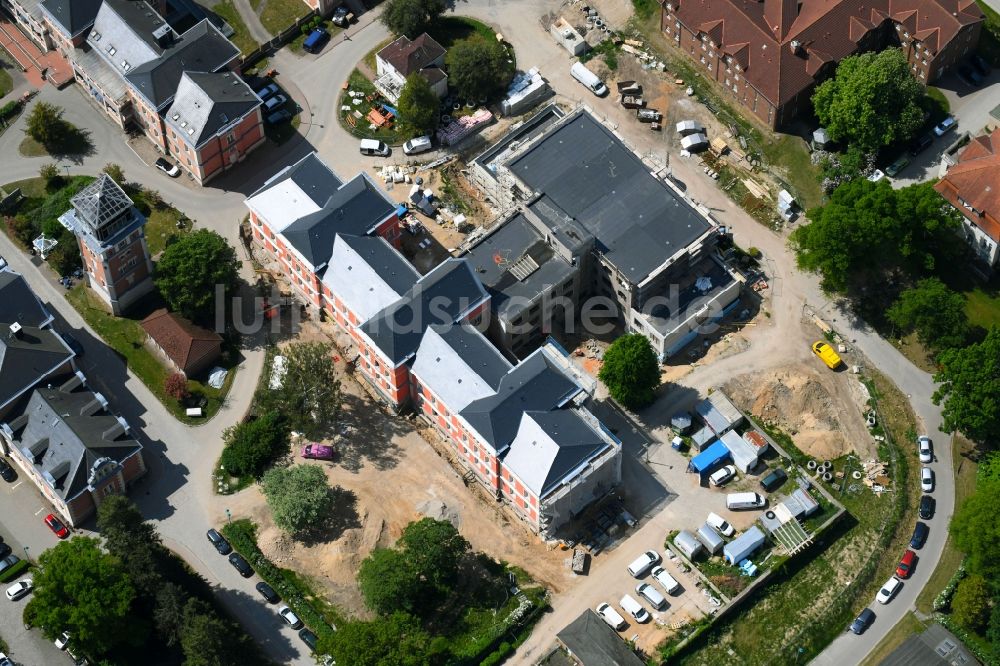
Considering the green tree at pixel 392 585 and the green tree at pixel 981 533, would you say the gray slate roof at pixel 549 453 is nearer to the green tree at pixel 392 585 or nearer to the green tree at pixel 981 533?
the green tree at pixel 392 585

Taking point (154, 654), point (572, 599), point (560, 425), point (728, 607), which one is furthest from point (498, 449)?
point (154, 654)

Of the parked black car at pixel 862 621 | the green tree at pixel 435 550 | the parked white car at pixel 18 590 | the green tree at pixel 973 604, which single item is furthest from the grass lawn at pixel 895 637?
the parked white car at pixel 18 590

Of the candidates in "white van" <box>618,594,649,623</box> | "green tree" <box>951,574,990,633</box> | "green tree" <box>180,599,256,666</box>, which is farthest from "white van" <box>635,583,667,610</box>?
"green tree" <box>180,599,256,666</box>

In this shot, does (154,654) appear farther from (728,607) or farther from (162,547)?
(728,607)

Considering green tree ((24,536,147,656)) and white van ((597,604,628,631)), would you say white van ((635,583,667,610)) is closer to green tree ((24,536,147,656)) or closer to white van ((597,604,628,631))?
white van ((597,604,628,631))

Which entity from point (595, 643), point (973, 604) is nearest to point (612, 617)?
point (595, 643)

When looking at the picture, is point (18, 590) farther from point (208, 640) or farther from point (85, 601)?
point (208, 640)
